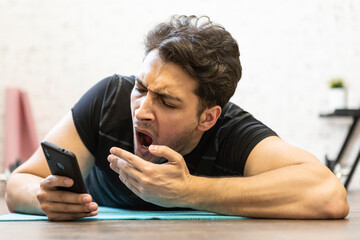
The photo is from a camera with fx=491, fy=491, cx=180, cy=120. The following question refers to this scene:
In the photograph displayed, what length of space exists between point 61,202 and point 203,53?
63 centimetres

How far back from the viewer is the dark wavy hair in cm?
155

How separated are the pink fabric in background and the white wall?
3.9 inches

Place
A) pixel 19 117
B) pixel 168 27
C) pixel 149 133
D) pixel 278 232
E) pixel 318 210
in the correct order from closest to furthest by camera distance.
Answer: pixel 278 232
pixel 318 210
pixel 149 133
pixel 168 27
pixel 19 117

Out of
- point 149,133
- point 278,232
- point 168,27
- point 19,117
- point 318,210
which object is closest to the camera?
point 278,232

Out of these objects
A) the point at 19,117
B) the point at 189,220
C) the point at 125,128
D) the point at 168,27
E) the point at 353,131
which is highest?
the point at 168,27

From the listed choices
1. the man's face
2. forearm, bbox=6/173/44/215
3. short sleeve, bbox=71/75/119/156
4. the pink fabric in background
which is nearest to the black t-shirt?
short sleeve, bbox=71/75/119/156

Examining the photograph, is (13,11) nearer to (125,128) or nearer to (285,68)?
(285,68)

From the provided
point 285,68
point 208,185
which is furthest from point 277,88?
point 208,185

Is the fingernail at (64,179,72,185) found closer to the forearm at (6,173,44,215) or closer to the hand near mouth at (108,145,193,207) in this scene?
the hand near mouth at (108,145,193,207)

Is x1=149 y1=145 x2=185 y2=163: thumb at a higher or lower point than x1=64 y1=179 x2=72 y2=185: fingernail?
higher

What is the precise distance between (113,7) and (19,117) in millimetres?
1170

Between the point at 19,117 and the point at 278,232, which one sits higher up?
the point at 278,232

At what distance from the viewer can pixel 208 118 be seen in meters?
1.68

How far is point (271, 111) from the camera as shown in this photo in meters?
4.05
